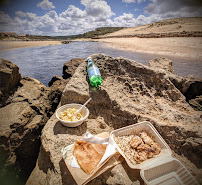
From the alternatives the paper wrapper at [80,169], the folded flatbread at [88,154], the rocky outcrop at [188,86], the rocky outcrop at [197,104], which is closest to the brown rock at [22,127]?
the paper wrapper at [80,169]

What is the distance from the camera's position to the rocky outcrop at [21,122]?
2.22 meters

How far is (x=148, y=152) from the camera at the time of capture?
6.19 feet

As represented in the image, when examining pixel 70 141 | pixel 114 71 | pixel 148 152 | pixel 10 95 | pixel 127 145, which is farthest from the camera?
pixel 114 71

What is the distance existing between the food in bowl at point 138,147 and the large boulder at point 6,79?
281 centimetres

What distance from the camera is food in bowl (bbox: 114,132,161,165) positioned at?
73.2 inches

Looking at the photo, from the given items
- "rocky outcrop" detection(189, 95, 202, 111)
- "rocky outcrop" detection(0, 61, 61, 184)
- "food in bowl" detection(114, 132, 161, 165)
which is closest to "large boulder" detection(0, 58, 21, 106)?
"rocky outcrop" detection(0, 61, 61, 184)

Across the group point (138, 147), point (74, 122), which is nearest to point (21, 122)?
point (74, 122)

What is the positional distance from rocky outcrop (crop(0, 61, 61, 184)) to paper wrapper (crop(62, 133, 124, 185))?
1.10 metres

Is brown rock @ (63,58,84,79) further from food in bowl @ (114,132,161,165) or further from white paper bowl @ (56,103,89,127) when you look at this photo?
food in bowl @ (114,132,161,165)

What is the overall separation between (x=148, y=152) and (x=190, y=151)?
0.70 metres

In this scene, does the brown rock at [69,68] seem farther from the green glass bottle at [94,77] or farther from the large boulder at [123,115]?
the green glass bottle at [94,77]

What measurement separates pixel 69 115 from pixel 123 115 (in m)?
1.17

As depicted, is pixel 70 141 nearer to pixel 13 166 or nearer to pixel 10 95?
pixel 13 166

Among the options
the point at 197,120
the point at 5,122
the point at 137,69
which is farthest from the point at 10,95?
the point at 197,120
